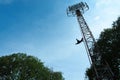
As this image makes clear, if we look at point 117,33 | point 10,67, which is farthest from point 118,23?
point 10,67

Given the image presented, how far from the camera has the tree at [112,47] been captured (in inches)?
2135

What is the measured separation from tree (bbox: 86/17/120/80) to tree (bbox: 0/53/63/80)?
52.1 ft

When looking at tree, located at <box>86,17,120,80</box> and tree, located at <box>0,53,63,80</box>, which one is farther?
tree, located at <box>0,53,63,80</box>

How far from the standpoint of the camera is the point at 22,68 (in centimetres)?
6084

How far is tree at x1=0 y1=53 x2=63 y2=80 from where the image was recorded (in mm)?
60062

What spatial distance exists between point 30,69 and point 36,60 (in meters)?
3.76

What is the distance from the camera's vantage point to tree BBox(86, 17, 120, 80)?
54.2 meters

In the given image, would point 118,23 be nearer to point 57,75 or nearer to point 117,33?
point 117,33

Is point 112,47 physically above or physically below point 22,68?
below

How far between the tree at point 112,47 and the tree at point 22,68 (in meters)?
15.9

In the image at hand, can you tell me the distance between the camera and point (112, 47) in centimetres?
5466

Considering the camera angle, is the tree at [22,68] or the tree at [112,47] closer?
the tree at [112,47]

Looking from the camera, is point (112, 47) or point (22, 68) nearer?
point (112, 47)

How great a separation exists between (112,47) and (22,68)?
2072 centimetres
